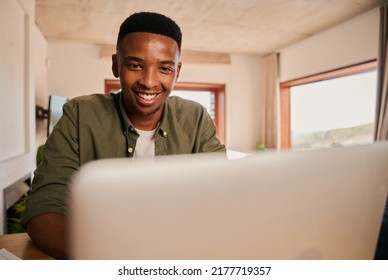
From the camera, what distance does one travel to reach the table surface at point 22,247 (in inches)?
17.2

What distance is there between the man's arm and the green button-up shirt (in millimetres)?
11

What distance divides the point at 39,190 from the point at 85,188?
391 mm

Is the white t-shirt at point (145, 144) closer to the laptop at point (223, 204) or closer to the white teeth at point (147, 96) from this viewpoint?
the white teeth at point (147, 96)

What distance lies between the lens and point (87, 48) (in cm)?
288

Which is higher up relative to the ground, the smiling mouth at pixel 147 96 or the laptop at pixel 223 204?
the smiling mouth at pixel 147 96

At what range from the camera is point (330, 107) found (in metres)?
2.93

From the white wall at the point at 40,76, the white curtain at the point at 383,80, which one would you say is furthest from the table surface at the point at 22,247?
the white curtain at the point at 383,80

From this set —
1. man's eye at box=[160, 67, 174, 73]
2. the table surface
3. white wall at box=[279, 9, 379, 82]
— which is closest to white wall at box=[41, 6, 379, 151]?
white wall at box=[279, 9, 379, 82]

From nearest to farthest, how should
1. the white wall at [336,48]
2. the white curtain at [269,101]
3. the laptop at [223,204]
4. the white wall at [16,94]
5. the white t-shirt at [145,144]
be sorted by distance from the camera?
the laptop at [223,204] → the white t-shirt at [145,144] → the white wall at [16,94] → the white wall at [336,48] → the white curtain at [269,101]

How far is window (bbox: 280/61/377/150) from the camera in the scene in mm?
2486

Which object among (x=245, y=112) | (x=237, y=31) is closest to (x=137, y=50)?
(x=237, y=31)

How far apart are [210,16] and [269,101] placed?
160cm

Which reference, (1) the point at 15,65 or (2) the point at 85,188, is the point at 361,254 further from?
(1) the point at 15,65

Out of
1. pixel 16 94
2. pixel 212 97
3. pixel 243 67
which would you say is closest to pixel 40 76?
pixel 16 94
